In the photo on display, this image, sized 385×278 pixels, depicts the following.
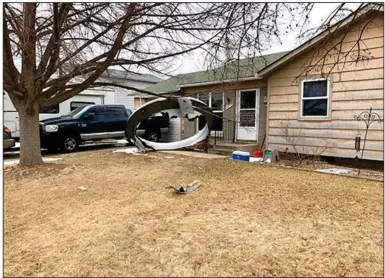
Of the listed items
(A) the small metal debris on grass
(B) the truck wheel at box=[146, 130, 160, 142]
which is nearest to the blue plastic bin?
(A) the small metal debris on grass

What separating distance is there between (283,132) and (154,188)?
5.33 m

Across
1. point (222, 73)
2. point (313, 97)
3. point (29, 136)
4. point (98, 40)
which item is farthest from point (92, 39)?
point (313, 97)

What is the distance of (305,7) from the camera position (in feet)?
16.8

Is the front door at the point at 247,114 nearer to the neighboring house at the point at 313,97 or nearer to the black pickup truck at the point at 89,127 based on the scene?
the neighboring house at the point at 313,97

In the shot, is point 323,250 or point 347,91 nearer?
point 323,250

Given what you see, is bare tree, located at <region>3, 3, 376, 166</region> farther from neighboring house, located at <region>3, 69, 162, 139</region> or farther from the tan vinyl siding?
neighboring house, located at <region>3, 69, 162, 139</region>

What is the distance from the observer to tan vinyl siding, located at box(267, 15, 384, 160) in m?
7.82

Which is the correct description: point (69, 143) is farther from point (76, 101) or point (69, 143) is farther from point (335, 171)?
point (335, 171)

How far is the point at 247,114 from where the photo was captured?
11586 mm

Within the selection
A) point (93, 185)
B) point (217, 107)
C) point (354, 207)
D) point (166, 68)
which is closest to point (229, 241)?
point (354, 207)

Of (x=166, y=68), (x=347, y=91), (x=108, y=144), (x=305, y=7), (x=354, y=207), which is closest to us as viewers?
(x=354, y=207)

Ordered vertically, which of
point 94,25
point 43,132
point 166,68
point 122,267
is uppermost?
point 94,25

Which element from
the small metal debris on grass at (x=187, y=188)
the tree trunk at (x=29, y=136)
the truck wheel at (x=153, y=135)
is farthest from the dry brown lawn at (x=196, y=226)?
the truck wheel at (x=153, y=135)

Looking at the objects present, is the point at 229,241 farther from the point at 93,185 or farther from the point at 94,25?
the point at 94,25
